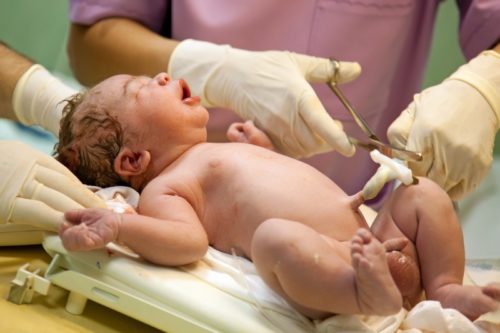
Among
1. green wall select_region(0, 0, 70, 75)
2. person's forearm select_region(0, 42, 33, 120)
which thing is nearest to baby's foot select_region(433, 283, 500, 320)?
person's forearm select_region(0, 42, 33, 120)

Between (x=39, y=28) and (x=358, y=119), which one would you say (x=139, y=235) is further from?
(x=39, y=28)

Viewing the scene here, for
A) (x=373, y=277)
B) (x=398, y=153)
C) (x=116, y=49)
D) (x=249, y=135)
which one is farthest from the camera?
(x=116, y=49)

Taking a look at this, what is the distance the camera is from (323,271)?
89cm

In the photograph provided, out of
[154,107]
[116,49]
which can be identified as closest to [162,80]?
[154,107]

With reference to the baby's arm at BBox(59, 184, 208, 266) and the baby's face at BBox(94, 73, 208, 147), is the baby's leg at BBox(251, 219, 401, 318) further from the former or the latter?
the baby's face at BBox(94, 73, 208, 147)

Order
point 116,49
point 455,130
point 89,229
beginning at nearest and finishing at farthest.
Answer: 1. point 89,229
2. point 455,130
3. point 116,49

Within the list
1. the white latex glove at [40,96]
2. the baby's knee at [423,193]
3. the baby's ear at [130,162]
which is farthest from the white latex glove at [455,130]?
the white latex glove at [40,96]

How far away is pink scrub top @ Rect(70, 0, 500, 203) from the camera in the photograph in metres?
1.66

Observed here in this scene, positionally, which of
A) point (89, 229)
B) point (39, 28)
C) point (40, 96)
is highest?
point (89, 229)

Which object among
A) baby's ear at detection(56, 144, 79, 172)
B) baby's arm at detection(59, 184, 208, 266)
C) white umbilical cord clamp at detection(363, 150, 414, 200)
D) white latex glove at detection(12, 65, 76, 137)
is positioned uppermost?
white umbilical cord clamp at detection(363, 150, 414, 200)

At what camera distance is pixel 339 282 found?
0.89m

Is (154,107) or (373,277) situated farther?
(154,107)

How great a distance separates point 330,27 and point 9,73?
0.75 m

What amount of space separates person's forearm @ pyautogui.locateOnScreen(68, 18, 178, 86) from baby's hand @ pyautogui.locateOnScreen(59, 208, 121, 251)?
0.63 m
